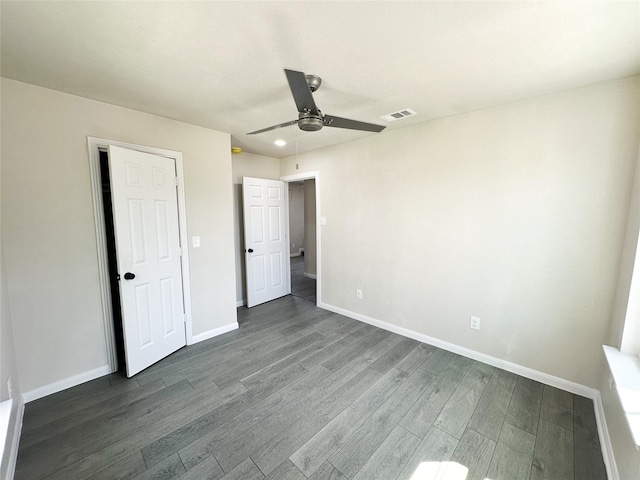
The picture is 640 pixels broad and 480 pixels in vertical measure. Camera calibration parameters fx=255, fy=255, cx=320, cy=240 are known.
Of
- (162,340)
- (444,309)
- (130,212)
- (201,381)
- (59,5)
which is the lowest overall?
(201,381)

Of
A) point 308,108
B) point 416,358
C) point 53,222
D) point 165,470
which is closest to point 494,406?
point 416,358

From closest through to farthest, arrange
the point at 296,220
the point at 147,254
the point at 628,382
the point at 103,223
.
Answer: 1. the point at 628,382
2. the point at 103,223
3. the point at 147,254
4. the point at 296,220

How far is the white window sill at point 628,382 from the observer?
119cm

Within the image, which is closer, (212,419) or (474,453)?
(474,453)

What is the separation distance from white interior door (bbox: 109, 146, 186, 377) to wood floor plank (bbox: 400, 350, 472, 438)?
238 centimetres

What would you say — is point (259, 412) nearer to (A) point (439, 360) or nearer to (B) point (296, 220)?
(A) point (439, 360)

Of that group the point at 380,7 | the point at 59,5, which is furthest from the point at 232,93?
the point at 380,7

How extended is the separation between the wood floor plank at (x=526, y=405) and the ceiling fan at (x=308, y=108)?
242 centimetres

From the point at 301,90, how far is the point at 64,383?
9.86ft

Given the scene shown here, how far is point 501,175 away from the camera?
2336mm

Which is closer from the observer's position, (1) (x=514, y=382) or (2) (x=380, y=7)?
(2) (x=380, y=7)

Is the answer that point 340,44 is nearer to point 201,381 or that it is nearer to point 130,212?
point 130,212

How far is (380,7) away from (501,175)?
1.86m

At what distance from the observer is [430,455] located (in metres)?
1.60
